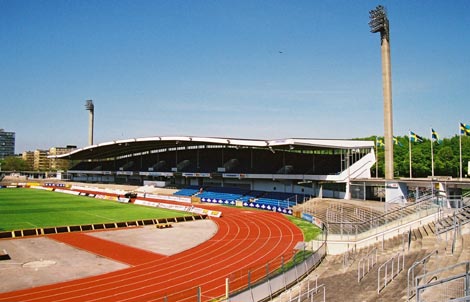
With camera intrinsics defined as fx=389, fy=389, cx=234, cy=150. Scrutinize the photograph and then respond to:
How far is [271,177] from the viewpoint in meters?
56.0

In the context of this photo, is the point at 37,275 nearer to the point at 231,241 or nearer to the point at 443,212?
the point at 231,241

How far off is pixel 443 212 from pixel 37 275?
78.6 feet

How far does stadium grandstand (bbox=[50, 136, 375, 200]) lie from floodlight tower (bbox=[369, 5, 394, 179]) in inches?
147

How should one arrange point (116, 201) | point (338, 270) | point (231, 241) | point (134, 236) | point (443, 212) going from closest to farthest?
point (338, 270) < point (443, 212) < point (231, 241) < point (134, 236) < point (116, 201)

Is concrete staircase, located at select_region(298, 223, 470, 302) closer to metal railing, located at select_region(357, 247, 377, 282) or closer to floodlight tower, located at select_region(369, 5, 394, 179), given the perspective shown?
metal railing, located at select_region(357, 247, 377, 282)

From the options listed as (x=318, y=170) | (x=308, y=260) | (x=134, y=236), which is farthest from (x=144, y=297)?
(x=318, y=170)

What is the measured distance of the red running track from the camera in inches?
691

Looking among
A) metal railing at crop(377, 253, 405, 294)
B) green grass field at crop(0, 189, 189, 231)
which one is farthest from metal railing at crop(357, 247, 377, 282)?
green grass field at crop(0, 189, 189, 231)

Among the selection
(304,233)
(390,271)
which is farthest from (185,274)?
(304,233)

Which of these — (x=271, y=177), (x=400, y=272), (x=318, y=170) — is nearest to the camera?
(x=400, y=272)

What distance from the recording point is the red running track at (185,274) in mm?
17547

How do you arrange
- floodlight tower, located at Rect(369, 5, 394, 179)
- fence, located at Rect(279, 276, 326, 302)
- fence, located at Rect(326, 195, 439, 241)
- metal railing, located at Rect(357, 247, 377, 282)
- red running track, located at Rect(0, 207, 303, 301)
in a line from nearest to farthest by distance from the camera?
fence, located at Rect(279, 276, 326, 302), red running track, located at Rect(0, 207, 303, 301), metal railing, located at Rect(357, 247, 377, 282), fence, located at Rect(326, 195, 439, 241), floodlight tower, located at Rect(369, 5, 394, 179)

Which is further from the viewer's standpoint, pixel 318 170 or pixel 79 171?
pixel 79 171

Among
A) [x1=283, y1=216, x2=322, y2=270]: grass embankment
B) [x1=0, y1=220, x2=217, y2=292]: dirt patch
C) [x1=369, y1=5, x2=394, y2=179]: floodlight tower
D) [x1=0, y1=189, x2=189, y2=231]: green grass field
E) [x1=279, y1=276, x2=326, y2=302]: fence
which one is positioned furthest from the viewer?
[x1=369, y1=5, x2=394, y2=179]: floodlight tower
